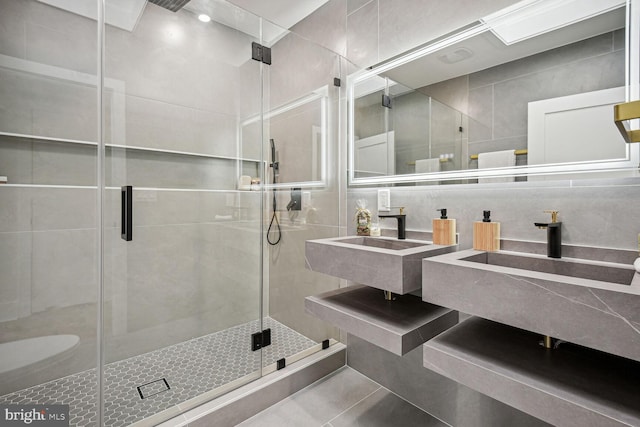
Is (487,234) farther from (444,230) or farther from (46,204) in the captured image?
(46,204)

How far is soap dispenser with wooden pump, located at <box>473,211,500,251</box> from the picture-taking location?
4.26ft

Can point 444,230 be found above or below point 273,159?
below

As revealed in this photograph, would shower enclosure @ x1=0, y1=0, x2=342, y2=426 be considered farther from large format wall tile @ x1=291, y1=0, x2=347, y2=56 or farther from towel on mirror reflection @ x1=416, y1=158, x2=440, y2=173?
towel on mirror reflection @ x1=416, y1=158, x2=440, y2=173

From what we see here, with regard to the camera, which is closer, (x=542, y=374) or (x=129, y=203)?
(x=542, y=374)

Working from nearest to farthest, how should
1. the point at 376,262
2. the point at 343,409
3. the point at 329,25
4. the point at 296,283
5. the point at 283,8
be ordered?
the point at 376,262, the point at 343,409, the point at 296,283, the point at 329,25, the point at 283,8

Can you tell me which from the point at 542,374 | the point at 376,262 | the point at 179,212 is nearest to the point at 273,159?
the point at 179,212

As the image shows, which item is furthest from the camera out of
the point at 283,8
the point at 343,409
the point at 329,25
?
the point at 283,8

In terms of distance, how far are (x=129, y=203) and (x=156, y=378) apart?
823 mm

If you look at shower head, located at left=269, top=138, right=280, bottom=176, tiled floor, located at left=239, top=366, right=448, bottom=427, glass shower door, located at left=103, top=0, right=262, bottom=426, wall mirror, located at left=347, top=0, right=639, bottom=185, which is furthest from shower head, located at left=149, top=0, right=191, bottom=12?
tiled floor, located at left=239, top=366, right=448, bottom=427

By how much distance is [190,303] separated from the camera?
1578 mm

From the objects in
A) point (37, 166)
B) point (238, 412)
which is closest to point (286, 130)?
point (37, 166)

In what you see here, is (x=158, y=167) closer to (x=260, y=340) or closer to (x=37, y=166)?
(x=37, y=166)

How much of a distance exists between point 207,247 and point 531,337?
1.48 m

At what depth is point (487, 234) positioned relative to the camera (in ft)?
4.28
